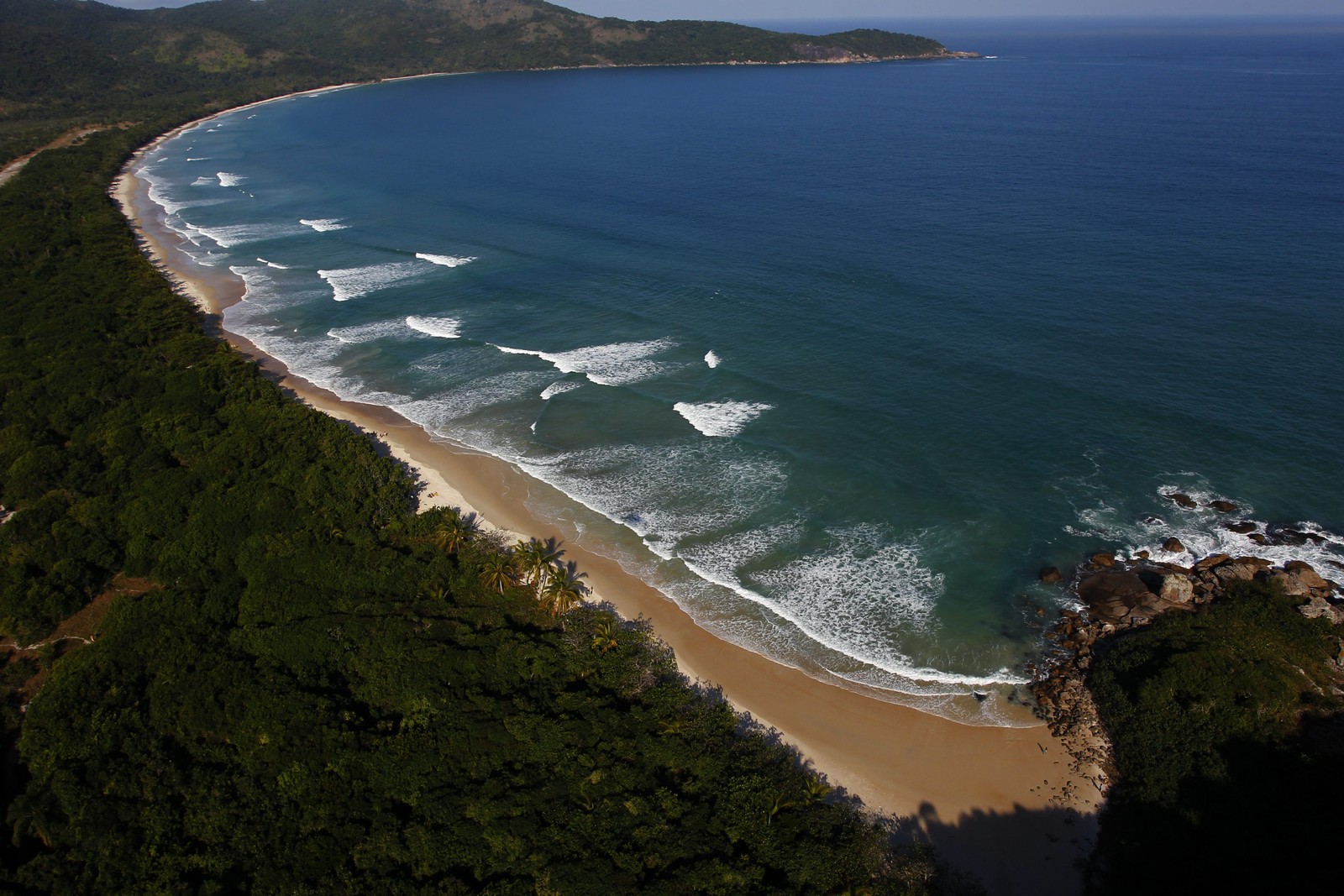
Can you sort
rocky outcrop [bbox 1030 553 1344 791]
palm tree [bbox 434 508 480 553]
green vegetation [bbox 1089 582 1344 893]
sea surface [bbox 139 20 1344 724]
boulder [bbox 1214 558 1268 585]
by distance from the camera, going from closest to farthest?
green vegetation [bbox 1089 582 1344 893]
rocky outcrop [bbox 1030 553 1344 791]
boulder [bbox 1214 558 1268 585]
palm tree [bbox 434 508 480 553]
sea surface [bbox 139 20 1344 724]

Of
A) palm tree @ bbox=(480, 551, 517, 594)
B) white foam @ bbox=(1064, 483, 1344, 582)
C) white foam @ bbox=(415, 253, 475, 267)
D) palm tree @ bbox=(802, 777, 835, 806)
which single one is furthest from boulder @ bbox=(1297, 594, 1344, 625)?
white foam @ bbox=(415, 253, 475, 267)

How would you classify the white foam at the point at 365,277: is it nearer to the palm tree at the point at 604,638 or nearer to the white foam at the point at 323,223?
the white foam at the point at 323,223

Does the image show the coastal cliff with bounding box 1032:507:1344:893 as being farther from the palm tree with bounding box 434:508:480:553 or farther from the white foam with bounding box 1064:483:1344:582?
the palm tree with bounding box 434:508:480:553

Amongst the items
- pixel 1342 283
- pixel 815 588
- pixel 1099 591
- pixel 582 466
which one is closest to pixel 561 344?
pixel 582 466

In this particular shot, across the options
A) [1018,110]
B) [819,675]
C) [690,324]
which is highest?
[1018,110]

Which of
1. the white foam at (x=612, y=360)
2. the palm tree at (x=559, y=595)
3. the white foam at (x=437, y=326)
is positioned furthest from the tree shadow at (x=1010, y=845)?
the white foam at (x=437, y=326)

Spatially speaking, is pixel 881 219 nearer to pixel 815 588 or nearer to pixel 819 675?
pixel 815 588
